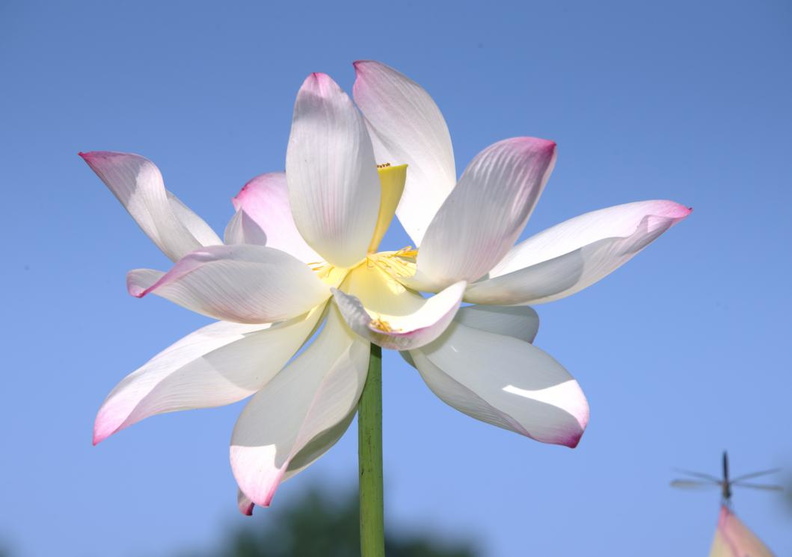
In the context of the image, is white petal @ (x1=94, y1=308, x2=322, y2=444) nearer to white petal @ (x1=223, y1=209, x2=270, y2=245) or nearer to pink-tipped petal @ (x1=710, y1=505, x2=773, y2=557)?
white petal @ (x1=223, y1=209, x2=270, y2=245)

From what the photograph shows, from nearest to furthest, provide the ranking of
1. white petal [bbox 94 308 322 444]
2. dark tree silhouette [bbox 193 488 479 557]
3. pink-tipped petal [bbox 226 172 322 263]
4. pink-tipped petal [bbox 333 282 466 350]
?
pink-tipped petal [bbox 333 282 466 350] < white petal [bbox 94 308 322 444] < pink-tipped petal [bbox 226 172 322 263] < dark tree silhouette [bbox 193 488 479 557]

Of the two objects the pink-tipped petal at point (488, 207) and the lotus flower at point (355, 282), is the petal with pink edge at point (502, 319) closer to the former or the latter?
the lotus flower at point (355, 282)

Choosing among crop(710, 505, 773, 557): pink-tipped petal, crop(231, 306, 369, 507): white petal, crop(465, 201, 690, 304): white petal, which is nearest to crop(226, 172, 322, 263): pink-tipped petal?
crop(231, 306, 369, 507): white petal

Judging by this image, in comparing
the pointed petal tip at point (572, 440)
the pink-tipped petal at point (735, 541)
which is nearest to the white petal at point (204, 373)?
the pointed petal tip at point (572, 440)

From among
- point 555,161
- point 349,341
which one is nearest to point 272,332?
point 349,341

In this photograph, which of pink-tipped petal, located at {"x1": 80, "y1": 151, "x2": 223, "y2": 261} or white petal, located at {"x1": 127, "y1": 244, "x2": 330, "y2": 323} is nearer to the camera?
white petal, located at {"x1": 127, "y1": 244, "x2": 330, "y2": 323}

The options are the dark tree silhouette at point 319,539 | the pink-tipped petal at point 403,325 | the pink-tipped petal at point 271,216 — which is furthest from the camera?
the dark tree silhouette at point 319,539

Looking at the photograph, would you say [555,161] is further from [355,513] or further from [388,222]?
[355,513]

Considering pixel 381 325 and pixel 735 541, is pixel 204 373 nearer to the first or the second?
pixel 381 325

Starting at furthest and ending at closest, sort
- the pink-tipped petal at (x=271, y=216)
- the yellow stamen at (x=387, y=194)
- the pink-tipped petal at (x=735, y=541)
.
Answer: the pink-tipped petal at (x=271, y=216)
the yellow stamen at (x=387, y=194)
the pink-tipped petal at (x=735, y=541)
